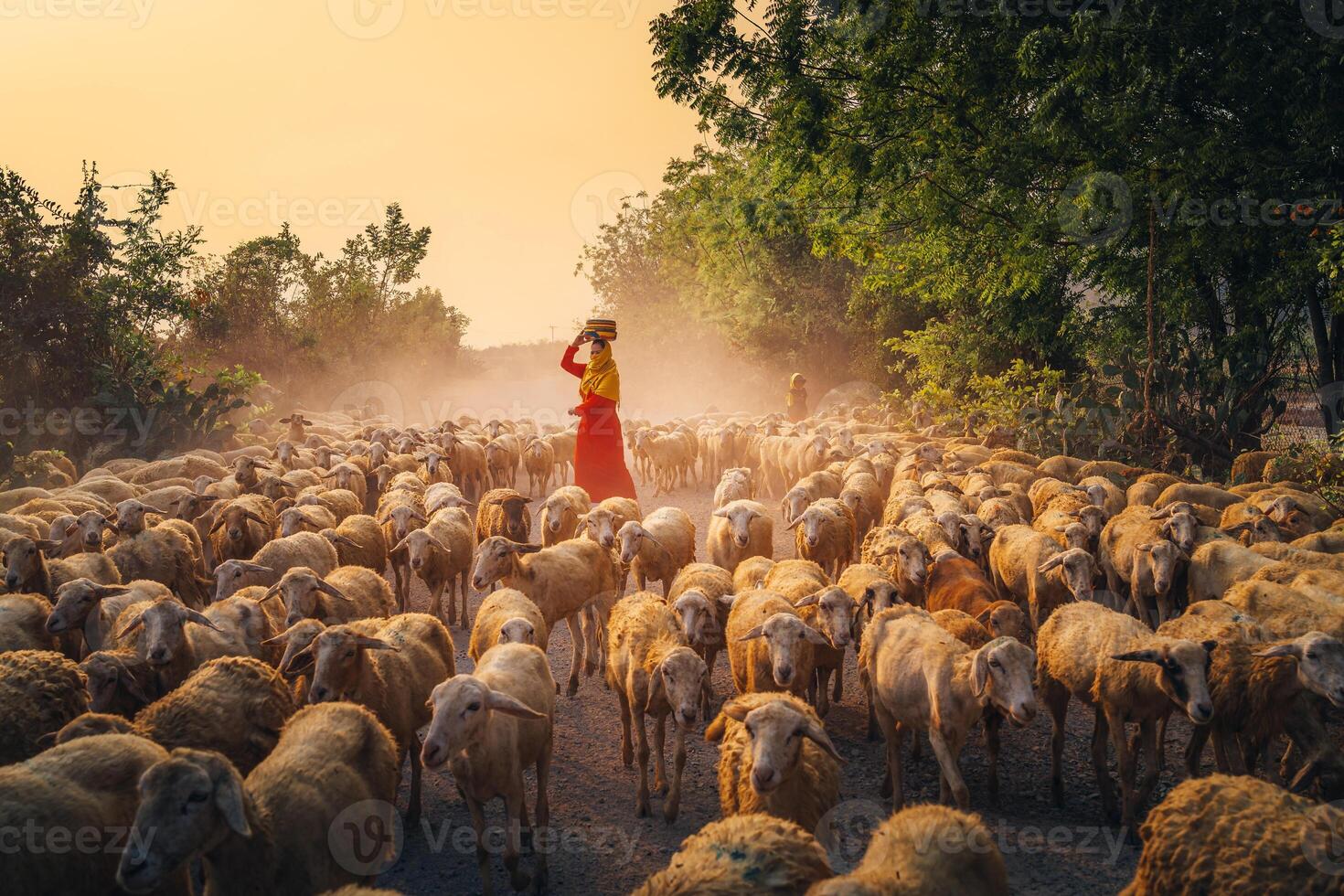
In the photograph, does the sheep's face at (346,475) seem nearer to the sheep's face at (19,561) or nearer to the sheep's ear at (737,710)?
the sheep's face at (19,561)

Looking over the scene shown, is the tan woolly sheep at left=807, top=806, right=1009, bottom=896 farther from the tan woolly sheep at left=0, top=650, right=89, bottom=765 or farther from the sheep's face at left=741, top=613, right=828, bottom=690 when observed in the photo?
the tan woolly sheep at left=0, top=650, right=89, bottom=765

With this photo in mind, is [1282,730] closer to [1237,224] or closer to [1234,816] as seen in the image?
[1234,816]

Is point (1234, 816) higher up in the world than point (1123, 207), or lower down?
lower down

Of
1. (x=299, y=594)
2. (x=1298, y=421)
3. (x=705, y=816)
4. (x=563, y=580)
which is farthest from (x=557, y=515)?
(x=1298, y=421)

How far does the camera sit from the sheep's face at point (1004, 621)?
7500 mm

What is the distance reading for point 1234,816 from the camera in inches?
156

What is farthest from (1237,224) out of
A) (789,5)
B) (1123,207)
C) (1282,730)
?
(1282,730)

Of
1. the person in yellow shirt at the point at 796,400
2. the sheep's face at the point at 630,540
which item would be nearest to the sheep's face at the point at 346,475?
the sheep's face at the point at 630,540

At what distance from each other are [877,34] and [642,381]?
42615 mm

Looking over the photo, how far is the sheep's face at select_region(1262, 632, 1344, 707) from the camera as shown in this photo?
5.57 meters

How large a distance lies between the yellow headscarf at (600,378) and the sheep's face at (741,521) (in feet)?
15.2

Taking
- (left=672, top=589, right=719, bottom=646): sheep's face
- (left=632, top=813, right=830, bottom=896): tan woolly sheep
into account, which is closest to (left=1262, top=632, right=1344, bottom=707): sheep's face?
(left=632, top=813, right=830, bottom=896): tan woolly sheep

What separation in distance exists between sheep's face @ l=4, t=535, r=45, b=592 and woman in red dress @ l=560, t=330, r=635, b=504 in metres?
8.00

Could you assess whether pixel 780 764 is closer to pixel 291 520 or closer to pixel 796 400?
pixel 291 520
